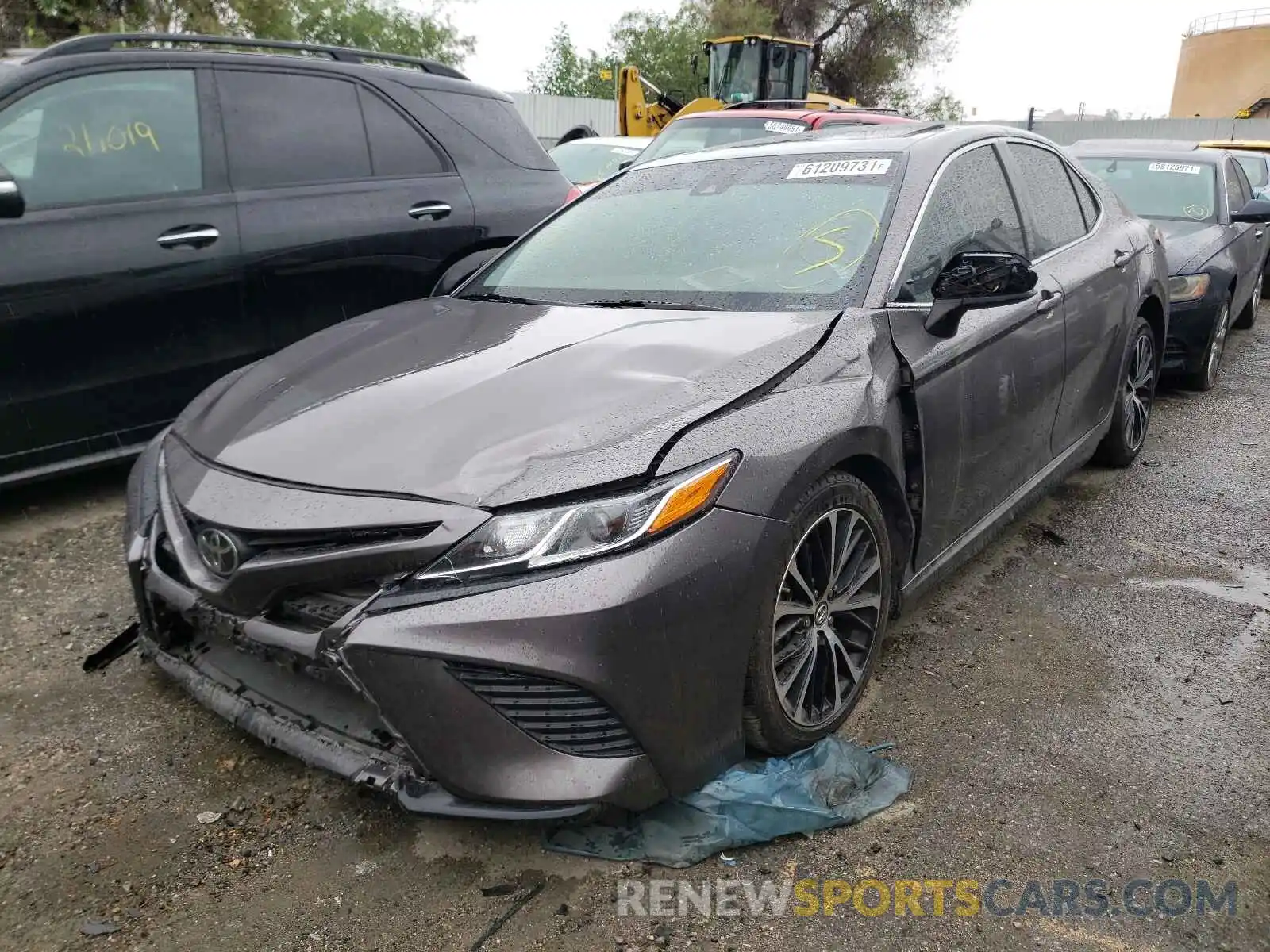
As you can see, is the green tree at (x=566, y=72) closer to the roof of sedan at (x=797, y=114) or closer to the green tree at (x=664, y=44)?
the green tree at (x=664, y=44)

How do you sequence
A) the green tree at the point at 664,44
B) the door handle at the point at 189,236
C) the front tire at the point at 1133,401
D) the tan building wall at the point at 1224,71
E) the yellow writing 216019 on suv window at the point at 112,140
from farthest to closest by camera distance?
the tan building wall at the point at 1224,71
the green tree at the point at 664,44
the front tire at the point at 1133,401
the door handle at the point at 189,236
the yellow writing 216019 on suv window at the point at 112,140

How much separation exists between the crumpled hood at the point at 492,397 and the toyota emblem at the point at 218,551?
0.16 m

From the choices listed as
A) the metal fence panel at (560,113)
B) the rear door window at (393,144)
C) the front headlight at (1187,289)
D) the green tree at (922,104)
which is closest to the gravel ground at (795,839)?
the rear door window at (393,144)

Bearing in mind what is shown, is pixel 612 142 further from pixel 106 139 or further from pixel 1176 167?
pixel 106 139

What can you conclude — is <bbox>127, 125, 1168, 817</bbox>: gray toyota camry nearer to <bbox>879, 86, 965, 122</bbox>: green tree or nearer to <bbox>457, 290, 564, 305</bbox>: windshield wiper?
<bbox>457, 290, 564, 305</bbox>: windshield wiper

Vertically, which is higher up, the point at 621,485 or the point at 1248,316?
→ the point at 621,485

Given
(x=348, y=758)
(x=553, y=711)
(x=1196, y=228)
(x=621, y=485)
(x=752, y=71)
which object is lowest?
(x=348, y=758)

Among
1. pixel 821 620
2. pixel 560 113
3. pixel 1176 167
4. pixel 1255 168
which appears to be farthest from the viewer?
pixel 560 113

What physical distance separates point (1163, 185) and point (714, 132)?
3.69m

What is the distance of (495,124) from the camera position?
5.44 m

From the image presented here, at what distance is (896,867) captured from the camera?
2.24m

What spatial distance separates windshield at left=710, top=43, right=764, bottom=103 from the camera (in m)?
18.2

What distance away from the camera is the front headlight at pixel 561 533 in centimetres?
201

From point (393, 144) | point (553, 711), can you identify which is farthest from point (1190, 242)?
point (553, 711)
